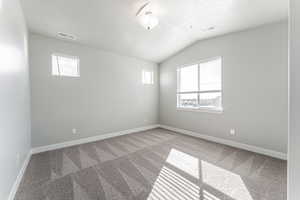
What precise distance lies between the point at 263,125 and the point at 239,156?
88cm

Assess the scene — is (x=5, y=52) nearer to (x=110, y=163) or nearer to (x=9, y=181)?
(x=9, y=181)

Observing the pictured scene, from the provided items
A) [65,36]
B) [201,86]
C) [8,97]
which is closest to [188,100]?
[201,86]

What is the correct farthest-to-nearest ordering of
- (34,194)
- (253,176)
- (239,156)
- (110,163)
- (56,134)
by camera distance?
(56,134) → (239,156) → (110,163) → (253,176) → (34,194)

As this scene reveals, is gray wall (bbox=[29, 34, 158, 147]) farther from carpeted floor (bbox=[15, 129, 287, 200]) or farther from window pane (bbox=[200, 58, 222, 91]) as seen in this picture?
window pane (bbox=[200, 58, 222, 91])

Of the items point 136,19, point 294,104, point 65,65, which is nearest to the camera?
point 294,104

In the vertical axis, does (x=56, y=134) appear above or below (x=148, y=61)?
below

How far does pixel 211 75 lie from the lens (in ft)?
11.9

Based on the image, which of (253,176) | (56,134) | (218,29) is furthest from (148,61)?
(253,176)

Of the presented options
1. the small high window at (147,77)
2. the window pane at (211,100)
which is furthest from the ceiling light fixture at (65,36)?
the window pane at (211,100)

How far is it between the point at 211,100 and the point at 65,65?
13.3ft

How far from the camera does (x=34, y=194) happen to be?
1.61 meters

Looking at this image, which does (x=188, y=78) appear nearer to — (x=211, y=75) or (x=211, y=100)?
(x=211, y=75)

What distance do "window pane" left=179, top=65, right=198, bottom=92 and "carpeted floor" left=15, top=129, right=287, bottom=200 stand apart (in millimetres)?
1943

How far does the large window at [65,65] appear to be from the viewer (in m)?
3.03
